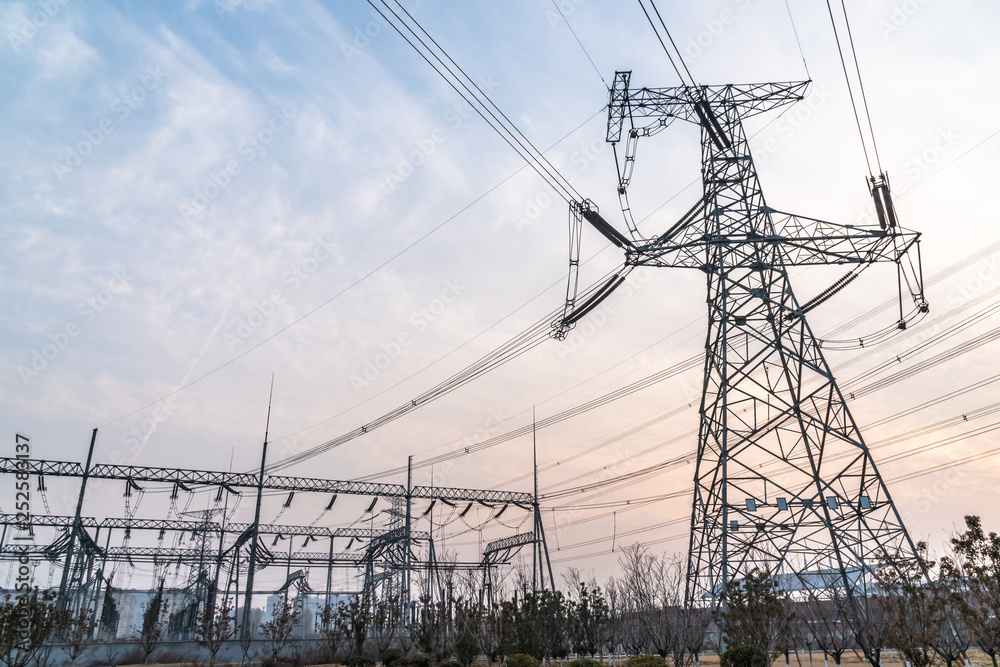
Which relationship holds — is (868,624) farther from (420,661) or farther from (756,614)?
(420,661)

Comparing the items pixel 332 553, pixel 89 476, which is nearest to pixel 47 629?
pixel 89 476

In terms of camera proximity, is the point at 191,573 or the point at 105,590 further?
the point at 191,573

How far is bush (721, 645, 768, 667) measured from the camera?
18266 millimetres

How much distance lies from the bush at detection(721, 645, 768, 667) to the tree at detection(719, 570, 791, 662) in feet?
0.78

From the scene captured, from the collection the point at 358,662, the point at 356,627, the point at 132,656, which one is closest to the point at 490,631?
the point at 358,662

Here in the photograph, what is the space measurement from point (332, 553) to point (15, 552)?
22.1 metres

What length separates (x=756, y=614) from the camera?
60.8 feet

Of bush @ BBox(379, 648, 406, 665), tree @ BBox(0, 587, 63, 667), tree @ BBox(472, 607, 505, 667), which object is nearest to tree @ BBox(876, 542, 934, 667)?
tree @ BBox(472, 607, 505, 667)

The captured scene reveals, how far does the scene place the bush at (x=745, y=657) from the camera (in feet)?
59.9

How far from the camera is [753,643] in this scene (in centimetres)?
1886

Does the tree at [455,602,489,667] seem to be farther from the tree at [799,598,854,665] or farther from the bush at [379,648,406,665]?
the tree at [799,598,854,665]

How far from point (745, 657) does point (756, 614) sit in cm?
120

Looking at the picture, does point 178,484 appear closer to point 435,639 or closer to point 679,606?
point 435,639

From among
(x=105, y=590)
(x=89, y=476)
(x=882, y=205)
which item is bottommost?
(x=105, y=590)
